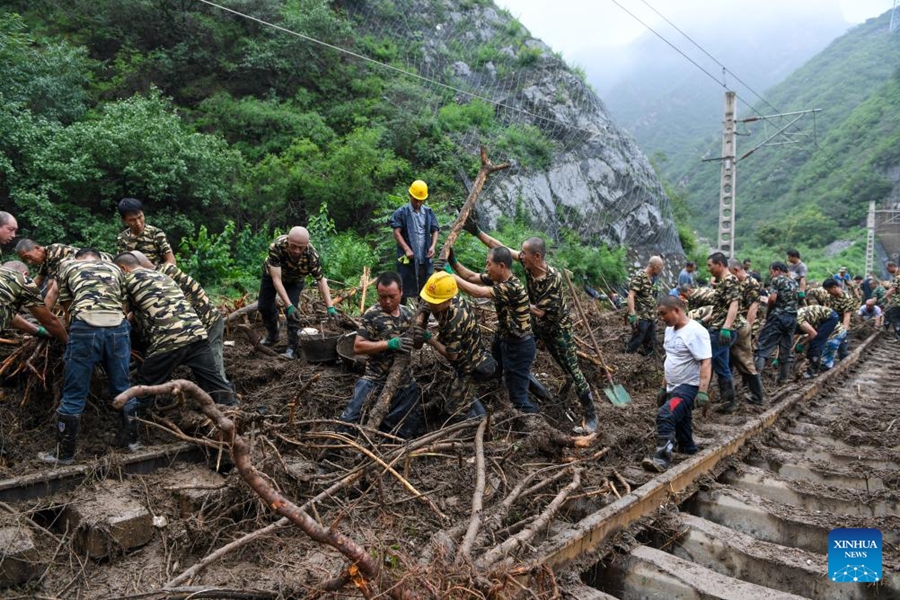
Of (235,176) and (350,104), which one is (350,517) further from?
(350,104)

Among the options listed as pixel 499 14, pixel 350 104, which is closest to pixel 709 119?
pixel 499 14

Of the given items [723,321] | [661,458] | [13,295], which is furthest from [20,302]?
[723,321]

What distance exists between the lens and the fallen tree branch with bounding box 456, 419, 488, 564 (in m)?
2.94

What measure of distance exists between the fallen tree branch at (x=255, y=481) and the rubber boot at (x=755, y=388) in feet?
20.9

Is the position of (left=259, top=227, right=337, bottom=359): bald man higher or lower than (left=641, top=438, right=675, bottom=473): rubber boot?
higher

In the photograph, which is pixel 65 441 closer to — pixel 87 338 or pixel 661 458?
pixel 87 338

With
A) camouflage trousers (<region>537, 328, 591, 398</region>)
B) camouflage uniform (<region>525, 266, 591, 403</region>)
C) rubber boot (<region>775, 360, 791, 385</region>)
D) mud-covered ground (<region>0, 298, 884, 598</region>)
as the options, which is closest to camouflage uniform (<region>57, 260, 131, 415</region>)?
mud-covered ground (<region>0, 298, 884, 598</region>)

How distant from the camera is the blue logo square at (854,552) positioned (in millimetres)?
2555

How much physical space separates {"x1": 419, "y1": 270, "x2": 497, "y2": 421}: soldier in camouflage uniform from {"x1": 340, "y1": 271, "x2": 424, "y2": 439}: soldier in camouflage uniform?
0.81 ft

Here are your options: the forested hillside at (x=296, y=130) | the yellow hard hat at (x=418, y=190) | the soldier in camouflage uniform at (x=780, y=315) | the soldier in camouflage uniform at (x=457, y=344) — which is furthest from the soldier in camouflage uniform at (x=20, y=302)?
the soldier in camouflage uniform at (x=780, y=315)

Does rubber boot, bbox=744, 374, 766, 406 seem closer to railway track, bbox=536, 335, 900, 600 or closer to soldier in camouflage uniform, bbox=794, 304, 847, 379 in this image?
railway track, bbox=536, 335, 900, 600

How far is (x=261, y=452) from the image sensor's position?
406 cm

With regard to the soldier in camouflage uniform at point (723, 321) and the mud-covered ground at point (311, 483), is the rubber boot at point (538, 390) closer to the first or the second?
the mud-covered ground at point (311, 483)

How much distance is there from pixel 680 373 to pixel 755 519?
4.13 ft
